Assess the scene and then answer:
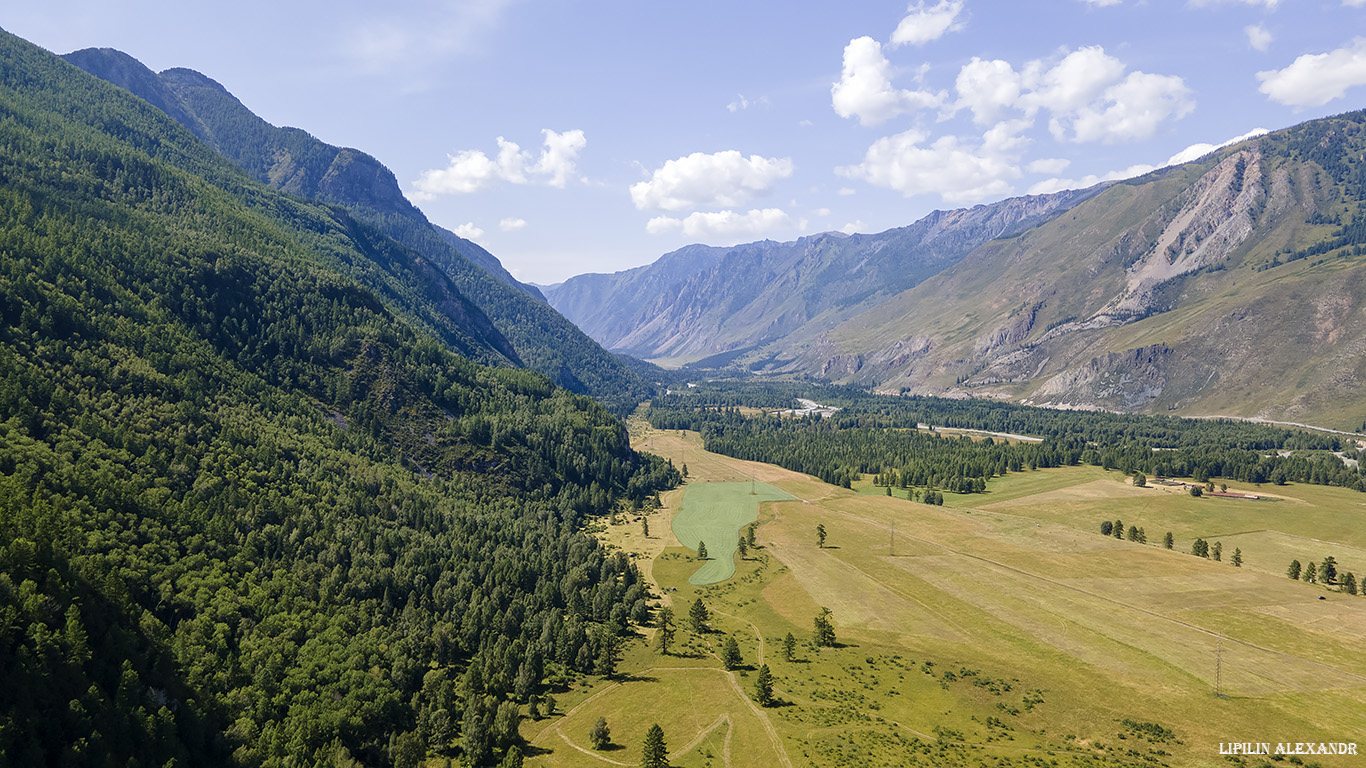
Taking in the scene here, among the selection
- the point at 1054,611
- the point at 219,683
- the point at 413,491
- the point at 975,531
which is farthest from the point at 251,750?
the point at 975,531

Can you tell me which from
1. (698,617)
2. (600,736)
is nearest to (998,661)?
(698,617)

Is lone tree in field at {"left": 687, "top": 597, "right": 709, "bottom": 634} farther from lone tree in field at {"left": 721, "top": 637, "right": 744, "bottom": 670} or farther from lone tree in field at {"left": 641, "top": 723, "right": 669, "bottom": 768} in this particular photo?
lone tree in field at {"left": 641, "top": 723, "right": 669, "bottom": 768}

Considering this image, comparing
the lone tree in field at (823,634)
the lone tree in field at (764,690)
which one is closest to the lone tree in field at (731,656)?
the lone tree in field at (764,690)

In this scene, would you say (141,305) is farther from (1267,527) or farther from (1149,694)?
(1267,527)

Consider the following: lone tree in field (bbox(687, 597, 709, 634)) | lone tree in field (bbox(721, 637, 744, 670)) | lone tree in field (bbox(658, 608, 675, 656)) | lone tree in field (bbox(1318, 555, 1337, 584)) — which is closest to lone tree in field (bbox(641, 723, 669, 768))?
lone tree in field (bbox(721, 637, 744, 670))

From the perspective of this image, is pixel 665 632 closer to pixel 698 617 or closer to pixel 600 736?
pixel 698 617
